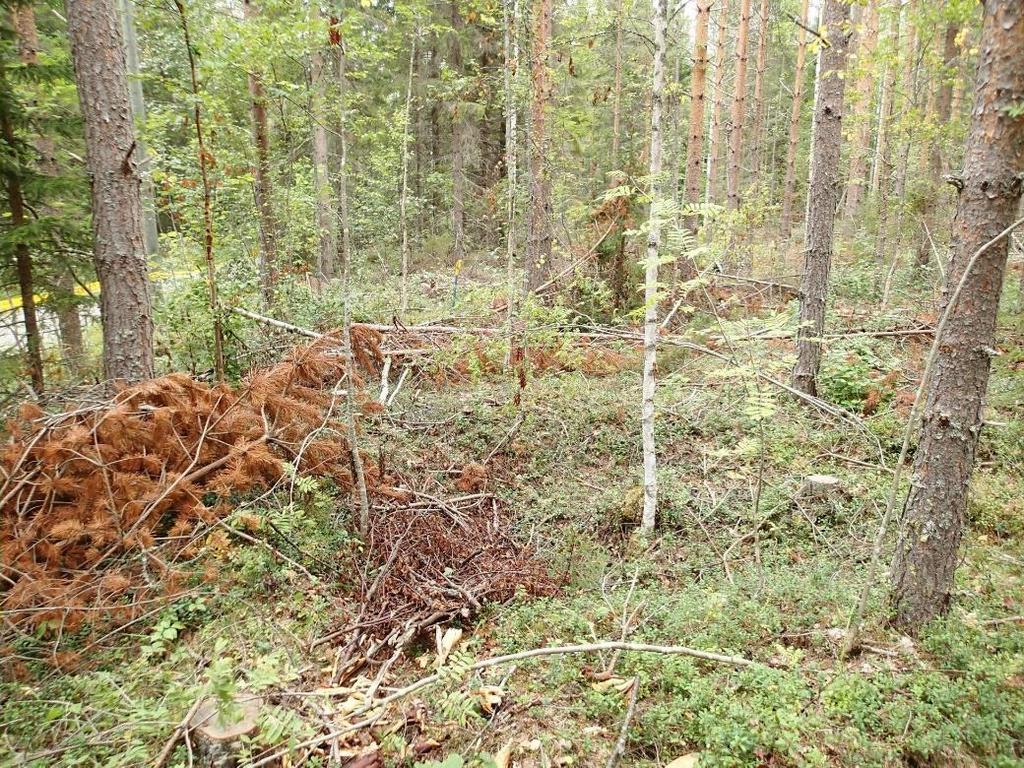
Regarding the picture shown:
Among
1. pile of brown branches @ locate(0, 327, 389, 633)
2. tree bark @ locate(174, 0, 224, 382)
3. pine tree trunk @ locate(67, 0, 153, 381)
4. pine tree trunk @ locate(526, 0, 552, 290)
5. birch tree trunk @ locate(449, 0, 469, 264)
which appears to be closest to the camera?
pile of brown branches @ locate(0, 327, 389, 633)

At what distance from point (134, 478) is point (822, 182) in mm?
7813

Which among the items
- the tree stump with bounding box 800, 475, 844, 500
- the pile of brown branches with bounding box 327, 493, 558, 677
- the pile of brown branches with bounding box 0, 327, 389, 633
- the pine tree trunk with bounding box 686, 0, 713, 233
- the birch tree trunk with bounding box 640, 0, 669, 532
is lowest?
the pile of brown branches with bounding box 327, 493, 558, 677

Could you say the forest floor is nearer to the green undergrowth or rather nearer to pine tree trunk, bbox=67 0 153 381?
the green undergrowth

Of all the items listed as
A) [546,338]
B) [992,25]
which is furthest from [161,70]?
[992,25]

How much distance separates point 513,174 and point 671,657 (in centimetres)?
596

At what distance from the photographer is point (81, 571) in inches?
161

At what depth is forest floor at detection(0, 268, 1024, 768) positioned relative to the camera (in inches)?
115

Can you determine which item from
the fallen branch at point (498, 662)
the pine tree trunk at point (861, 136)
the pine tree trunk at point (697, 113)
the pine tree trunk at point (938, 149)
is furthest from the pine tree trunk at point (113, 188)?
the pine tree trunk at point (861, 136)

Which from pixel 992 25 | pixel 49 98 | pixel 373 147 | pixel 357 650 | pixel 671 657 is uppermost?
pixel 373 147

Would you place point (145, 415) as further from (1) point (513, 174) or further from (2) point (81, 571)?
(1) point (513, 174)

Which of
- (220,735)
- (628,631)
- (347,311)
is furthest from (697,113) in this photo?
(220,735)

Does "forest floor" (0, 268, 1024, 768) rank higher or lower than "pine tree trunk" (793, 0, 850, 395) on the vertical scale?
lower

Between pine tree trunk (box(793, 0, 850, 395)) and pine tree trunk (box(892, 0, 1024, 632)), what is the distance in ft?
11.3

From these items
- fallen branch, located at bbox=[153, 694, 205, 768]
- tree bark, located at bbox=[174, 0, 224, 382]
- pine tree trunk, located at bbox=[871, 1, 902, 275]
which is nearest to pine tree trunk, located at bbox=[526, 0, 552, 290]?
tree bark, located at bbox=[174, 0, 224, 382]
